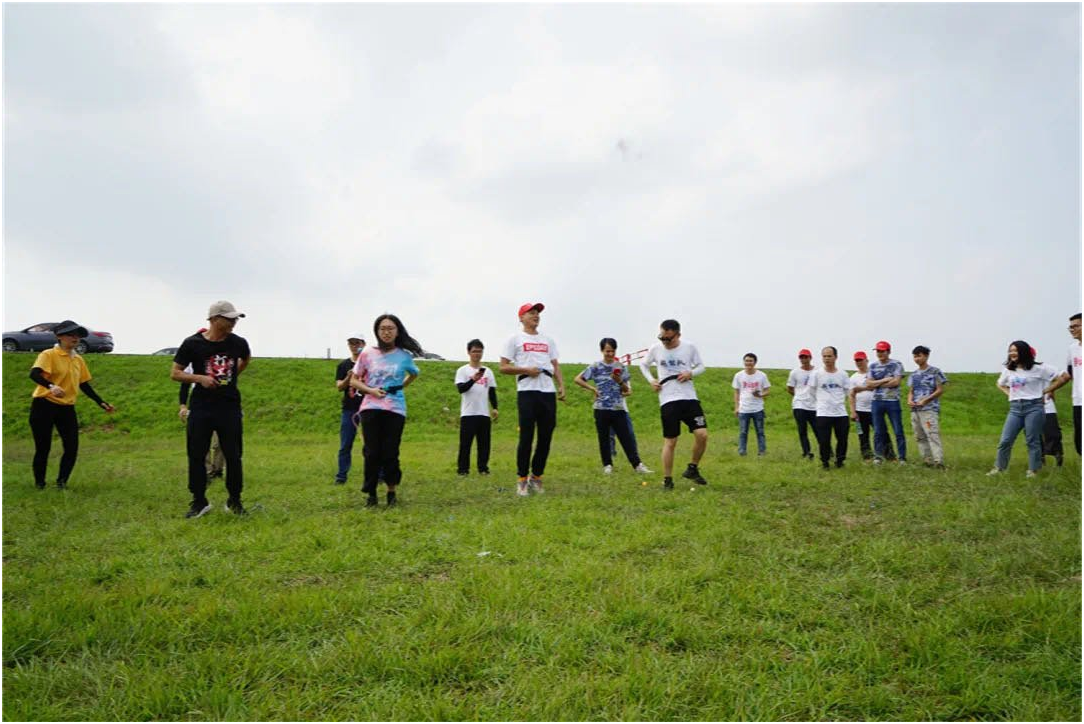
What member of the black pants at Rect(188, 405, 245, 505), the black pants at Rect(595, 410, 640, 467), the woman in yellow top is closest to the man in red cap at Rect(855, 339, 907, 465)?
the black pants at Rect(595, 410, 640, 467)

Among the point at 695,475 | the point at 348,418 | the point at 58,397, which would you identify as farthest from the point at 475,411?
the point at 58,397

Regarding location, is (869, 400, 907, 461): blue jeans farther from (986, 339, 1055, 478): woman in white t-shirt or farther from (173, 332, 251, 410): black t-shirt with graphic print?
(173, 332, 251, 410): black t-shirt with graphic print

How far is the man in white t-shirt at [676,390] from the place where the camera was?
8.15 metres

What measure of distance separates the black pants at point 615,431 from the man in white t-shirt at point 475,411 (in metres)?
1.68

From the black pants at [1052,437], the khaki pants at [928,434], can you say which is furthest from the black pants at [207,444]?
the black pants at [1052,437]

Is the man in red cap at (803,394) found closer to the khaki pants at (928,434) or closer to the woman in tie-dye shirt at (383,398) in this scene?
the khaki pants at (928,434)

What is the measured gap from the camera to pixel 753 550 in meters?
5.07

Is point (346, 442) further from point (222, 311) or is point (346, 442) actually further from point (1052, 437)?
point (1052, 437)

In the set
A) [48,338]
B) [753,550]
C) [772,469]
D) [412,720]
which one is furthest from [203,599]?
[48,338]

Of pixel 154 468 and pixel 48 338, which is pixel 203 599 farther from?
pixel 48 338

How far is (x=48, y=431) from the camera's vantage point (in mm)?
8672

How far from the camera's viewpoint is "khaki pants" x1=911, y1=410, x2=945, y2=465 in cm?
1028

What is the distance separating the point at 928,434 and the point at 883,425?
0.66 m

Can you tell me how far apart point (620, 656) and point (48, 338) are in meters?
37.5
